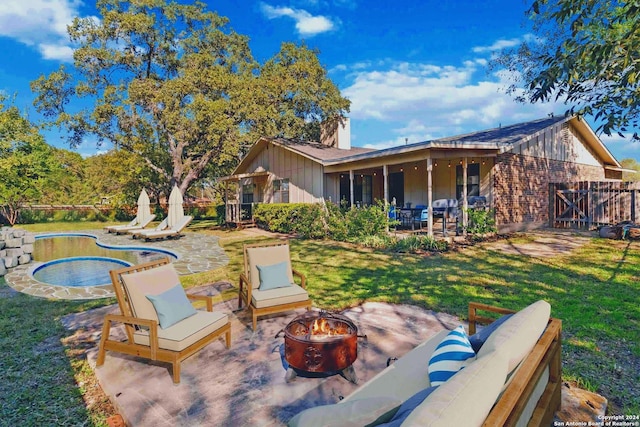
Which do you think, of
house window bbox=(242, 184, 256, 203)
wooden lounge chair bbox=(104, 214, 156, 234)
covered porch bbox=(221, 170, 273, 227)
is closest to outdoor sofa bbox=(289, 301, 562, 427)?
covered porch bbox=(221, 170, 273, 227)

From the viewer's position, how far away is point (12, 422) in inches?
108

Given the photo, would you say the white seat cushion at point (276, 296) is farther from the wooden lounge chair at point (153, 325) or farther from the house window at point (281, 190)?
the house window at point (281, 190)

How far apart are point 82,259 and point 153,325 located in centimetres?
958

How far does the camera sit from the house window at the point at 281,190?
16858 millimetres

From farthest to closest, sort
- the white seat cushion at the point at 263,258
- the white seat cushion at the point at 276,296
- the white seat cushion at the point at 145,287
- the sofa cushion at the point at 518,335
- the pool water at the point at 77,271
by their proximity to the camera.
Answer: the pool water at the point at 77,271
the white seat cushion at the point at 263,258
the white seat cushion at the point at 276,296
the white seat cushion at the point at 145,287
the sofa cushion at the point at 518,335

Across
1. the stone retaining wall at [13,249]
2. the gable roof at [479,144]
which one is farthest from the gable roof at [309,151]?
the stone retaining wall at [13,249]

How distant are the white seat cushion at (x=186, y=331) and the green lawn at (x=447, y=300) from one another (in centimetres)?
65

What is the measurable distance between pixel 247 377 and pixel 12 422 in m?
1.85

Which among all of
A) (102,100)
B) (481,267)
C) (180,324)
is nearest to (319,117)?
(102,100)

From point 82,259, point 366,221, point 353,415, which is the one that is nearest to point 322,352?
point 353,415

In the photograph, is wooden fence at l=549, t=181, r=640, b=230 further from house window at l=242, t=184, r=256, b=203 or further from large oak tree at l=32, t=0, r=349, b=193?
house window at l=242, t=184, r=256, b=203

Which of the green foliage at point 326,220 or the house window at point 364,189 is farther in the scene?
the house window at point 364,189

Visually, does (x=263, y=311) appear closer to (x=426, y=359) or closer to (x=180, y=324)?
(x=180, y=324)

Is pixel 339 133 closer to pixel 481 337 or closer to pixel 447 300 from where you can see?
pixel 447 300
